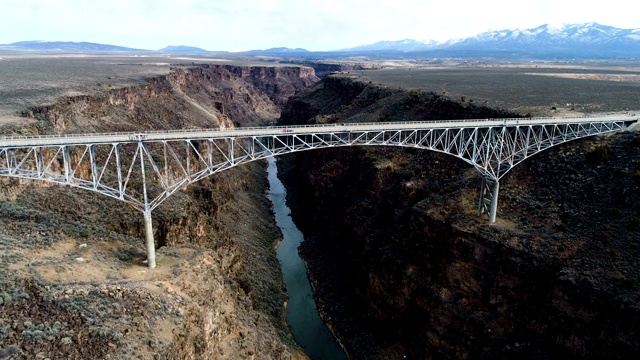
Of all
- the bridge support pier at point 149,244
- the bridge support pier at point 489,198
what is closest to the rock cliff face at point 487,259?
the bridge support pier at point 489,198

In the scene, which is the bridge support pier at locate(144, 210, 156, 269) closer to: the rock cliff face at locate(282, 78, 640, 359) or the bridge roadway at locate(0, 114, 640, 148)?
the bridge roadway at locate(0, 114, 640, 148)

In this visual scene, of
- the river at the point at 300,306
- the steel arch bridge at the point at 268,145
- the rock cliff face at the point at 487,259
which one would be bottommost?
the river at the point at 300,306

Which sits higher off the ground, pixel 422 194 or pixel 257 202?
pixel 422 194

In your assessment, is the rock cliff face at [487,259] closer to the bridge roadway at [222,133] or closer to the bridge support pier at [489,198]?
the bridge support pier at [489,198]

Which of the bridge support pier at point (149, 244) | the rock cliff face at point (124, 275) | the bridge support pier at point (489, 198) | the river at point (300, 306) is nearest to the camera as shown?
the rock cliff face at point (124, 275)

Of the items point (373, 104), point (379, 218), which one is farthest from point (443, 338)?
point (373, 104)

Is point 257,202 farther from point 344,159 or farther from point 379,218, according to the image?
point 379,218
